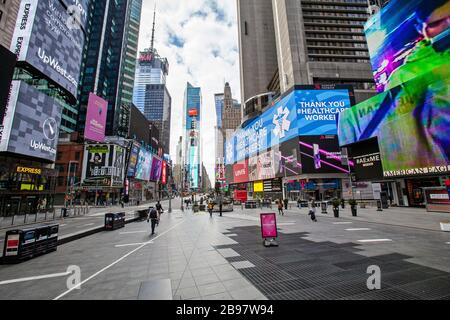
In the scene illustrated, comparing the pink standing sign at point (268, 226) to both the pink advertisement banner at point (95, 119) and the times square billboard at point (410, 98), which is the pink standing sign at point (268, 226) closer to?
the times square billboard at point (410, 98)

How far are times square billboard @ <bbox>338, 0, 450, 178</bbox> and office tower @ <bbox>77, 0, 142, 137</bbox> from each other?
84112 millimetres

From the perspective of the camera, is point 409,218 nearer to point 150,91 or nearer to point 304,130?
point 304,130

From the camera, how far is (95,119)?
4197 centimetres

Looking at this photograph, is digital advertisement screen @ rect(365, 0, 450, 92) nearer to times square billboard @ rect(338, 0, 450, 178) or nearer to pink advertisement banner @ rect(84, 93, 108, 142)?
times square billboard @ rect(338, 0, 450, 178)

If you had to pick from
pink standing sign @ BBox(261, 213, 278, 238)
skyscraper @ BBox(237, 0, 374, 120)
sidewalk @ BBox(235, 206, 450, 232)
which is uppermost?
skyscraper @ BBox(237, 0, 374, 120)

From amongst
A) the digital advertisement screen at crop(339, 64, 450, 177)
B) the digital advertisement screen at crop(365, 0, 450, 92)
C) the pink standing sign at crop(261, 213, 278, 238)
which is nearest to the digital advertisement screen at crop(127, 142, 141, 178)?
the pink standing sign at crop(261, 213, 278, 238)

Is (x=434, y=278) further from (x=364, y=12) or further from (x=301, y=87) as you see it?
(x=364, y=12)

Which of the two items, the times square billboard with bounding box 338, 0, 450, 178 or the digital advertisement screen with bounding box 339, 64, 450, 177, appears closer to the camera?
the digital advertisement screen with bounding box 339, 64, 450, 177

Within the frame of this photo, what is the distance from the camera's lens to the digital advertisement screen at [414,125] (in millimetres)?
25328

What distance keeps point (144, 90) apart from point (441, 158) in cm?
20281

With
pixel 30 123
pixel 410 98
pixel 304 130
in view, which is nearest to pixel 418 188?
pixel 410 98

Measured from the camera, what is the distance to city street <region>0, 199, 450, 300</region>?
465cm

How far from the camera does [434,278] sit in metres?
5.13
